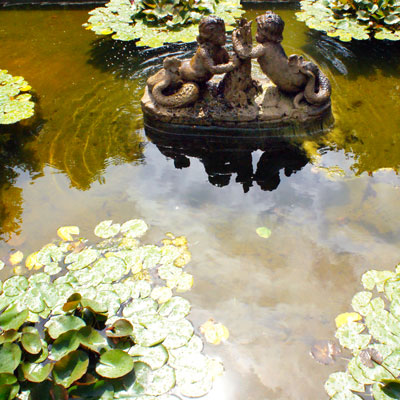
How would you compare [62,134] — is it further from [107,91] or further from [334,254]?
[334,254]

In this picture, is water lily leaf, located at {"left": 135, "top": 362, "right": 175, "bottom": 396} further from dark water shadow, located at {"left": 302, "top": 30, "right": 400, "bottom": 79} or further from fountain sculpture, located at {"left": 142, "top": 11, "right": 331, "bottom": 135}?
dark water shadow, located at {"left": 302, "top": 30, "right": 400, "bottom": 79}

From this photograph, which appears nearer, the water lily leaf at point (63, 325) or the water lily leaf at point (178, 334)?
the water lily leaf at point (63, 325)

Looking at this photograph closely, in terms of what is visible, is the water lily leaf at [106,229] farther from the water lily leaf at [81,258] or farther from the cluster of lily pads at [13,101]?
the cluster of lily pads at [13,101]

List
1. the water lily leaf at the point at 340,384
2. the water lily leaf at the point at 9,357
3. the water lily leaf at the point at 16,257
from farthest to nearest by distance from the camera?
1. the water lily leaf at the point at 16,257
2. the water lily leaf at the point at 340,384
3. the water lily leaf at the point at 9,357

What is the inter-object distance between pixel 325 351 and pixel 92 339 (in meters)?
1.73

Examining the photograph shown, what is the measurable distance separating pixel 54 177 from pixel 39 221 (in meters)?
0.71

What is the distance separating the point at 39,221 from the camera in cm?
404

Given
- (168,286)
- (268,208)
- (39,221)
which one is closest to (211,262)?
(168,286)

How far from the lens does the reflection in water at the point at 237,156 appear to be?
14.8 ft

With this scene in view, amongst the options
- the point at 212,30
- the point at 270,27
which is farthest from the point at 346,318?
the point at 212,30

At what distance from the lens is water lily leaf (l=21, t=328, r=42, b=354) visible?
2755mm

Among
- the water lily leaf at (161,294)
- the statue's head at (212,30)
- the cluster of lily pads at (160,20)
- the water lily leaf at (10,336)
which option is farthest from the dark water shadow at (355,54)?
the water lily leaf at (10,336)

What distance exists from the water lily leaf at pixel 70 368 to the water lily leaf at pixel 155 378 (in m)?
0.39

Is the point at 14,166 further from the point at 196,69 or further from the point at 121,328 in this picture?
the point at 121,328
